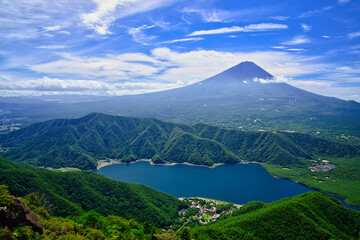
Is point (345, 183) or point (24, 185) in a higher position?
point (24, 185)

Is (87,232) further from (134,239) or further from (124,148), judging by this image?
(124,148)

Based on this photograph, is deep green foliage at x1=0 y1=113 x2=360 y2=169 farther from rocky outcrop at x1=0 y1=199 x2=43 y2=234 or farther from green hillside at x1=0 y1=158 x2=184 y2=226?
rocky outcrop at x1=0 y1=199 x2=43 y2=234

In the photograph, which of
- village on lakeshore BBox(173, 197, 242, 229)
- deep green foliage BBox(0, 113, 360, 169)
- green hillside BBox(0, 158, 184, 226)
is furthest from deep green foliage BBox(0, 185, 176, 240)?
deep green foliage BBox(0, 113, 360, 169)

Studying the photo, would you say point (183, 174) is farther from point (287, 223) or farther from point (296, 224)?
point (296, 224)

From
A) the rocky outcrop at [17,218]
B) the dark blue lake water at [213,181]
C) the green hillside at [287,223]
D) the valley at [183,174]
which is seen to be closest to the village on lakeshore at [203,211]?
the valley at [183,174]

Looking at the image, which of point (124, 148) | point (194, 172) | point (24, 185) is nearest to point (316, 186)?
point (194, 172)

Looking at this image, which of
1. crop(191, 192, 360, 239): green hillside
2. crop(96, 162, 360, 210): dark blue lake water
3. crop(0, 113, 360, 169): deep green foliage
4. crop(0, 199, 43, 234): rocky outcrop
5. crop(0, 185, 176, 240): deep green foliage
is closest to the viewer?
crop(0, 199, 43, 234): rocky outcrop
